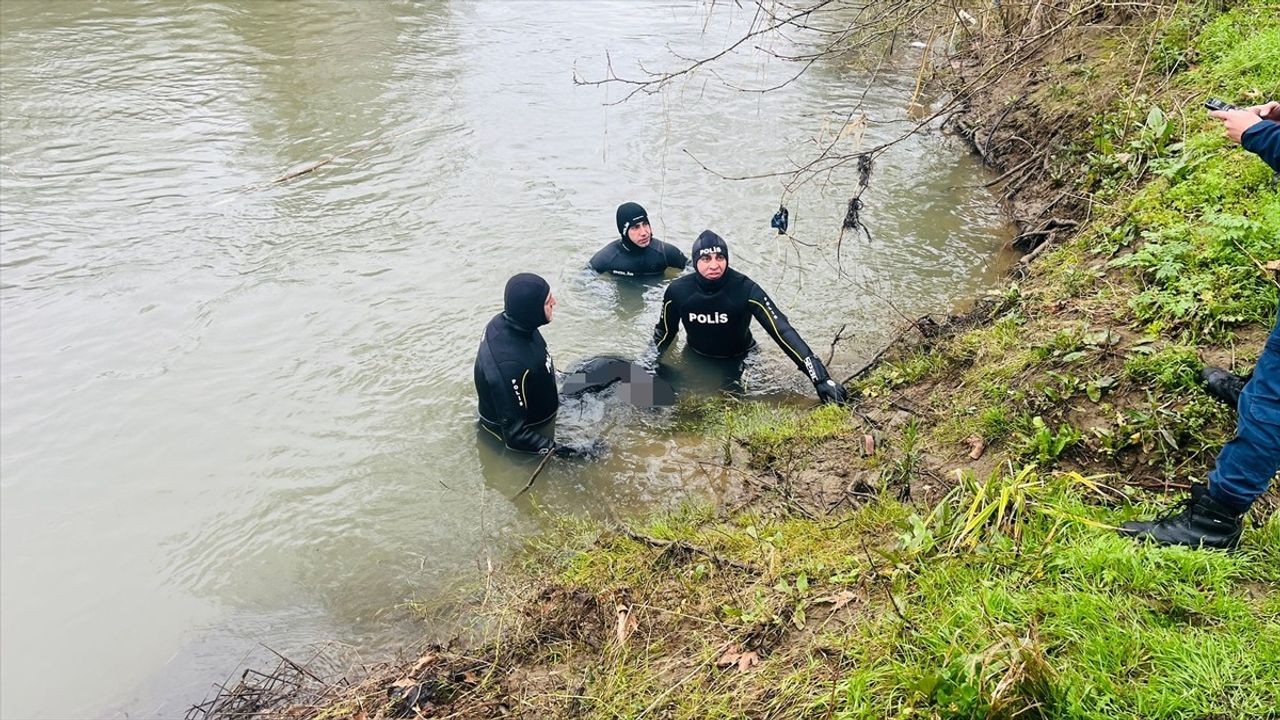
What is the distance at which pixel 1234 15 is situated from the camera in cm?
800

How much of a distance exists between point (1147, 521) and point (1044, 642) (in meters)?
1.05

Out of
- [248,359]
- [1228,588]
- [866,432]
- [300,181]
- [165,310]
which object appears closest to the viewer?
[1228,588]

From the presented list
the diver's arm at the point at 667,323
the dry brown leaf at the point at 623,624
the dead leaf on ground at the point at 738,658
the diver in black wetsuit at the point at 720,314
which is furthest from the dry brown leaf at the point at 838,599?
the diver's arm at the point at 667,323

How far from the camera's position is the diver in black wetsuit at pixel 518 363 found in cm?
601

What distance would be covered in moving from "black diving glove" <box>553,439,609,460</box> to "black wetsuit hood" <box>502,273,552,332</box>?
993 millimetres

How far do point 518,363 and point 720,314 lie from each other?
6.54ft

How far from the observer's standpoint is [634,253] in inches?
354

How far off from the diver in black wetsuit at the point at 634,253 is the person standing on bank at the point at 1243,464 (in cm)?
592

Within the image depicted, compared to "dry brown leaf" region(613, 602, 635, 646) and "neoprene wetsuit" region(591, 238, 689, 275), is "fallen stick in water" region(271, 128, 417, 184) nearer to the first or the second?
"neoprene wetsuit" region(591, 238, 689, 275)

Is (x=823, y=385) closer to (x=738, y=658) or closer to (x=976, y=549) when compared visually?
→ (x=976, y=549)

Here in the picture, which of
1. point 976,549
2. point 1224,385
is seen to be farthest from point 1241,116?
point 976,549

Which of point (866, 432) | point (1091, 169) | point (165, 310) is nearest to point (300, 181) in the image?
point (165, 310)

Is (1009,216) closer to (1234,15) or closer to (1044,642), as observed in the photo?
(1234,15)

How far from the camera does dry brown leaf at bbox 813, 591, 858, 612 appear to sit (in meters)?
3.52
